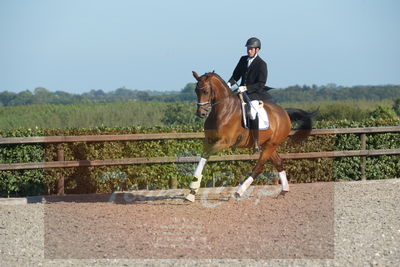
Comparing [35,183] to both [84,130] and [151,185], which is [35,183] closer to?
[84,130]

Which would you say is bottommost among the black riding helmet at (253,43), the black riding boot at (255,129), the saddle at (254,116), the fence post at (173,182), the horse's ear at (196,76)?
the fence post at (173,182)

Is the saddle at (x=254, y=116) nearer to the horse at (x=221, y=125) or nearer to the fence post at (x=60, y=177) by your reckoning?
the horse at (x=221, y=125)

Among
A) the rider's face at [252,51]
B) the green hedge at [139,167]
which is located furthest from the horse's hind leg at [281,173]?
the rider's face at [252,51]

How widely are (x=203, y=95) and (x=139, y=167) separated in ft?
9.91

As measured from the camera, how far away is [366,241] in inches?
311

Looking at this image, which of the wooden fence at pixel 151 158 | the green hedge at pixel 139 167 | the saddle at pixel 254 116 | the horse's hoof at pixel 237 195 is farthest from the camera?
the green hedge at pixel 139 167

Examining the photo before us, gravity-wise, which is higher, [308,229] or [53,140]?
[53,140]

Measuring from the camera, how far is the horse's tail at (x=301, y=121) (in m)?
12.5

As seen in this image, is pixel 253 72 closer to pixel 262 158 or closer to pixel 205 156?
pixel 262 158

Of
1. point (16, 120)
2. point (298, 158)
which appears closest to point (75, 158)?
point (298, 158)

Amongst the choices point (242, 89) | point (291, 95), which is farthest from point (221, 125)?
point (291, 95)

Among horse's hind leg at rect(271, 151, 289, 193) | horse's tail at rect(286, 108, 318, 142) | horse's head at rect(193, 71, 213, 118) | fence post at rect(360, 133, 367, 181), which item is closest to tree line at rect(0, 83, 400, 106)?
fence post at rect(360, 133, 367, 181)

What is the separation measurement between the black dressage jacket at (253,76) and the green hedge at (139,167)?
2272 millimetres

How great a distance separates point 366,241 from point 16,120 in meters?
18.5
